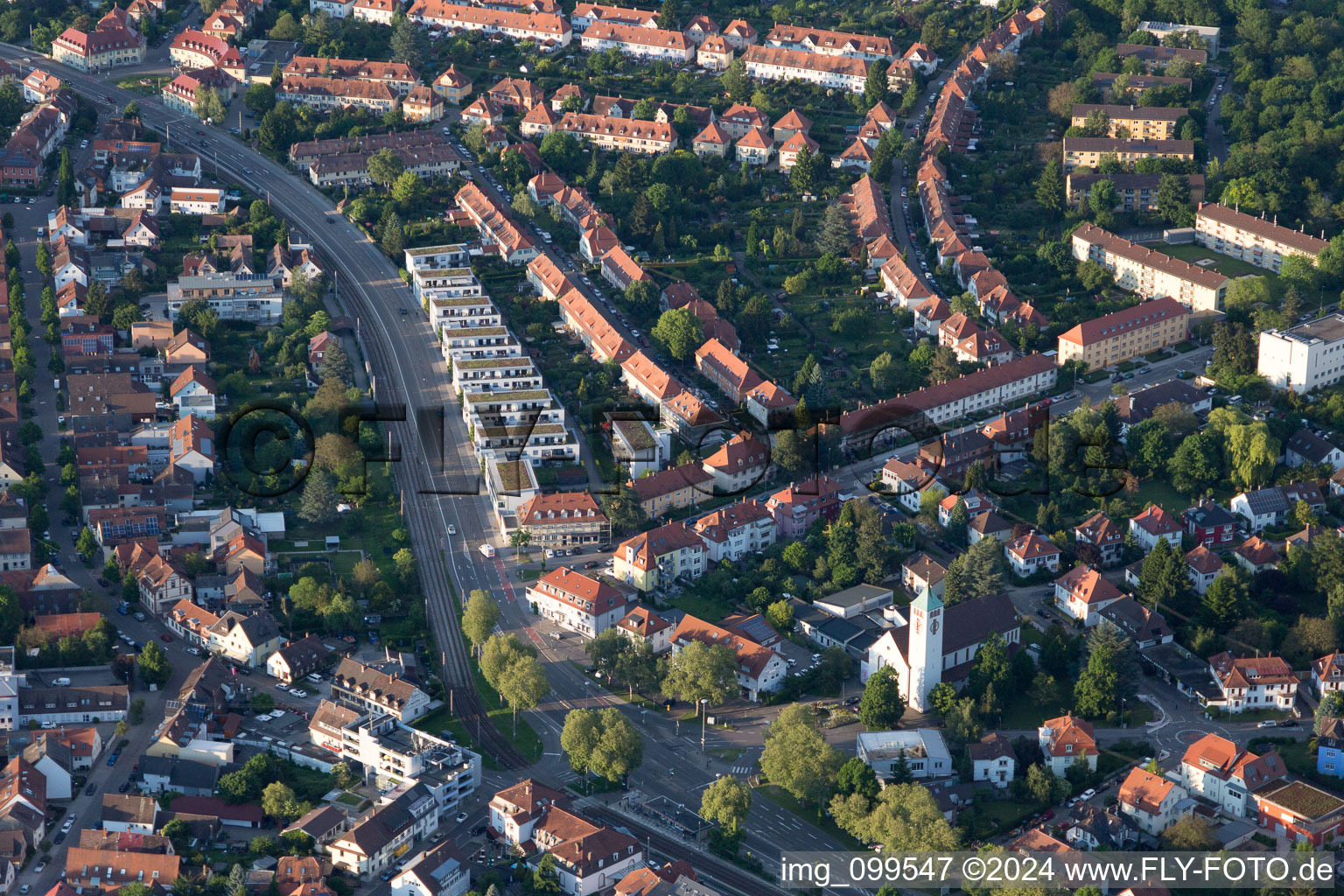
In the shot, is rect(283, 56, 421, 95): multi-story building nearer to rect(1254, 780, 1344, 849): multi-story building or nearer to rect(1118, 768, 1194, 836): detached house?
rect(1118, 768, 1194, 836): detached house

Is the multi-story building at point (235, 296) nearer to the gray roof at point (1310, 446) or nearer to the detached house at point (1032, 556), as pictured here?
the detached house at point (1032, 556)

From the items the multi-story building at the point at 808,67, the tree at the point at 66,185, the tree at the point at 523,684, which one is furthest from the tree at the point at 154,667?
the multi-story building at the point at 808,67

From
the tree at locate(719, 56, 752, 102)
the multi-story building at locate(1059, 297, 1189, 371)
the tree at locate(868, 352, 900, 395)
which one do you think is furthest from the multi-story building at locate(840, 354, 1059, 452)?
the tree at locate(719, 56, 752, 102)

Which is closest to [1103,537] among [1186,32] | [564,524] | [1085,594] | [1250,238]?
[1085,594]

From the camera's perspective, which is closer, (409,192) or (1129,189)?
(409,192)

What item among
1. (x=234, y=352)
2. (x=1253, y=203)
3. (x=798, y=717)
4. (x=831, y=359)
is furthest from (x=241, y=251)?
(x=1253, y=203)

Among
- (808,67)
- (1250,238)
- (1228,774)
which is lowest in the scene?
(1228,774)

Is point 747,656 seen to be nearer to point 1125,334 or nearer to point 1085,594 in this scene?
point 1085,594

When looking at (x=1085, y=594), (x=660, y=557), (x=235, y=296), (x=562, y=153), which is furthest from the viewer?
(x=562, y=153)
